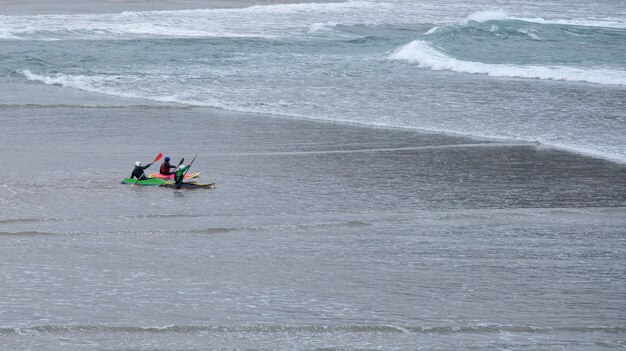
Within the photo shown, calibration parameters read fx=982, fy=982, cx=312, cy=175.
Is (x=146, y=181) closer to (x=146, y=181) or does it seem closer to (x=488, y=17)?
(x=146, y=181)

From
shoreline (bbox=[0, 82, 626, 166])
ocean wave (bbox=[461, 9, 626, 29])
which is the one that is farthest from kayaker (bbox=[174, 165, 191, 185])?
ocean wave (bbox=[461, 9, 626, 29])

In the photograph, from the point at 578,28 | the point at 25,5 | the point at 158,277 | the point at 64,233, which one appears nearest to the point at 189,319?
the point at 158,277

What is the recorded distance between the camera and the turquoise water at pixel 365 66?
23172mm

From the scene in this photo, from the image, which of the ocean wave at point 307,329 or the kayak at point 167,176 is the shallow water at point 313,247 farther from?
the kayak at point 167,176

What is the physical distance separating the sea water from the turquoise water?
165mm

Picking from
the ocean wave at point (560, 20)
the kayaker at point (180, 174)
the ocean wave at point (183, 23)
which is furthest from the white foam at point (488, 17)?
the kayaker at point (180, 174)

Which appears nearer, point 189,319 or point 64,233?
point 189,319

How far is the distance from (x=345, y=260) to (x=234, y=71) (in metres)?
19.3

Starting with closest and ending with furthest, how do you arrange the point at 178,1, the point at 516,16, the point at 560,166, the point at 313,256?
the point at 313,256, the point at 560,166, the point at 516,16, the point at 178,1

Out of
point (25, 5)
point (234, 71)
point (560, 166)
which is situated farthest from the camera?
point (25, 5)

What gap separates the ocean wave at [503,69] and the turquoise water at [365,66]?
0.04 meters

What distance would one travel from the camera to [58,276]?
11.6 m

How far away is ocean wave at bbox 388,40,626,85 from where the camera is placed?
29.9m

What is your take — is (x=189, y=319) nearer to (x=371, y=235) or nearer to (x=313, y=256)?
(x=313, y=256)
